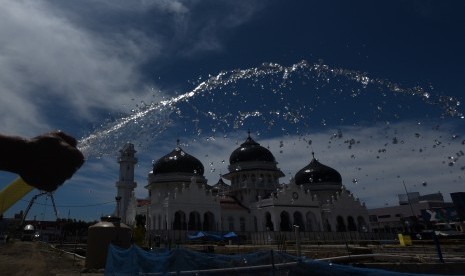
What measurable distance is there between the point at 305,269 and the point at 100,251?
14.2 meters

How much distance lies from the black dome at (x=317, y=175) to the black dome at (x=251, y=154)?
25.7 ft

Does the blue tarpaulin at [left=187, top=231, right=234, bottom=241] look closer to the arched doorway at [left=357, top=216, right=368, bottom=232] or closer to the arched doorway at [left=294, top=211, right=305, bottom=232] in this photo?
the arched doorway at [left=294, top=211, right=305, bottom=232]

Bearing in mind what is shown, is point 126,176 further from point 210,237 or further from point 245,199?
point 210,237

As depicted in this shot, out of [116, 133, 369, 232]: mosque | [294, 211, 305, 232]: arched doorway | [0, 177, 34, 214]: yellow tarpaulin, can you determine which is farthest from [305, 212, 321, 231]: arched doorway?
[0, 177, 34, 214]: yellow tarpaulin

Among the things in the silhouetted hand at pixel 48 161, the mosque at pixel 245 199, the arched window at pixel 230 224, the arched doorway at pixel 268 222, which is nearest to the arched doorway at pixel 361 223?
the mosque at pixel 245 199

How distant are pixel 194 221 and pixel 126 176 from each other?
24585 mm

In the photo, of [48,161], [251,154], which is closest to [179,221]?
[251,154]

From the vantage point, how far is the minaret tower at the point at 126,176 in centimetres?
7145

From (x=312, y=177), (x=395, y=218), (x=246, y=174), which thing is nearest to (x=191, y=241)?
(x=246, y=174)

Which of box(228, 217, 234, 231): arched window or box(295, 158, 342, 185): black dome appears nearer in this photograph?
box(228, 217, 234, 231): arched window

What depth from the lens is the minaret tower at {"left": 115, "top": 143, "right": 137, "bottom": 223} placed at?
7145 cm

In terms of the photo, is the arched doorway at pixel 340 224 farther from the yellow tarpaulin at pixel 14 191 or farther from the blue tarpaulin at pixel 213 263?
the yellow tarpaulin at pixel 14 191

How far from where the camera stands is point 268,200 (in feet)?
Result: 189

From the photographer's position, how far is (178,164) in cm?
6091
